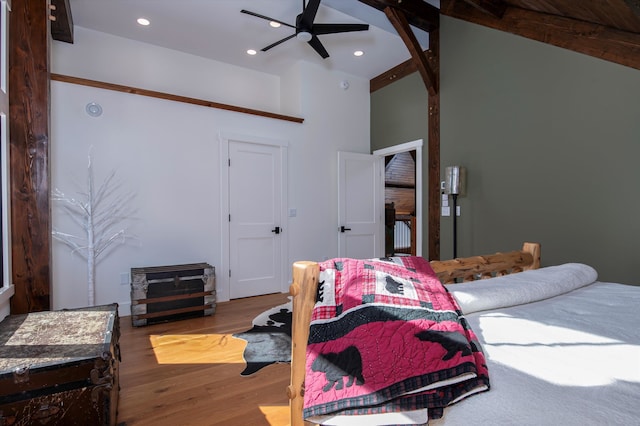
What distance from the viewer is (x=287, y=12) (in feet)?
12.2

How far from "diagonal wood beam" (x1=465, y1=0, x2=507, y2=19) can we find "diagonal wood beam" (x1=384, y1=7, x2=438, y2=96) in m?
0.70

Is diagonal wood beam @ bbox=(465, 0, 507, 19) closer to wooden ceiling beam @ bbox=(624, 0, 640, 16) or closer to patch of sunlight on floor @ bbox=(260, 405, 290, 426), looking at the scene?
wooden ceiling beam @ bbox=(624, 0, 640, 16)

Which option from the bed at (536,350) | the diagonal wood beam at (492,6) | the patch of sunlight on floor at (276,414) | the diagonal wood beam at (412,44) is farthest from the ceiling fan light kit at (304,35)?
the patch of sunlight on floor at (276,414)

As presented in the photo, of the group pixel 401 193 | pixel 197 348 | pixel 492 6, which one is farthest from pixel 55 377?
pixel 401 193

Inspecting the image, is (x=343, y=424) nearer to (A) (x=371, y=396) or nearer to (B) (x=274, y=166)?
(A) (x=371, y=396)

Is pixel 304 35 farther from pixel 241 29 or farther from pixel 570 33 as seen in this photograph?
pixel 570 33

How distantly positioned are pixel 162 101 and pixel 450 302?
3.83 m

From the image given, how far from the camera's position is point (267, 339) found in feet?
9.59

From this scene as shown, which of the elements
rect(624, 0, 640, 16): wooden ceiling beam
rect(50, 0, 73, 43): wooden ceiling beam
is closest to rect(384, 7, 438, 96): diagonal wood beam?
rect(624, 0, 640, 16): wooden ceiling beam

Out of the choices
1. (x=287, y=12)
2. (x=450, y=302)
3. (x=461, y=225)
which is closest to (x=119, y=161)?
(x=287, y=12)

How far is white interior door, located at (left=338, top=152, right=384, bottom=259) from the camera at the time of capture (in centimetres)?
506

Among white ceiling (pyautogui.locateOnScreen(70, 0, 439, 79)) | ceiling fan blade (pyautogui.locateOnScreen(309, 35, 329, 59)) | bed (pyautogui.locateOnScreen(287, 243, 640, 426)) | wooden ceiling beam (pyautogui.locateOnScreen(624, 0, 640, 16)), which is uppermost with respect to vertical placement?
white ceiling (pyautogui.locateOnScreen(70, 0, 439, 79))

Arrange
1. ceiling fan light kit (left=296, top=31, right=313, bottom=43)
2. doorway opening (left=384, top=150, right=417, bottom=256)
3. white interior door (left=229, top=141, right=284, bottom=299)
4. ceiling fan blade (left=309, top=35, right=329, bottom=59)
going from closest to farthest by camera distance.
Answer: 1. ceiling fan light kit (left=296, top=31, right=313, bottom=43)
2. ceiling fan blade (left=309, top=35, right=329, bottom=59)
3. white interior door (left=229, top=141, right=284, bottom=299)
4. doorway opening (left=384, top=150, right=417, bottom=256)

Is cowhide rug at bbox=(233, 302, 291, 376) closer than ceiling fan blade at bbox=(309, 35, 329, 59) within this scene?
Yes
